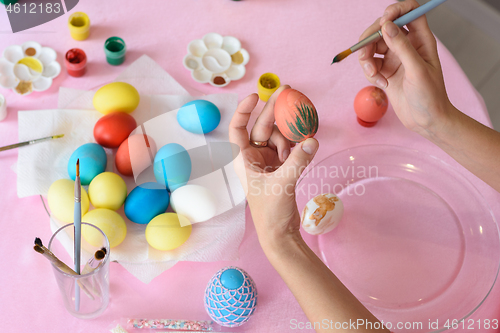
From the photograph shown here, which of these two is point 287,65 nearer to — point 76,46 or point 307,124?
point 307,124

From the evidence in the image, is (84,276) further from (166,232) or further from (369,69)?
(369,69)

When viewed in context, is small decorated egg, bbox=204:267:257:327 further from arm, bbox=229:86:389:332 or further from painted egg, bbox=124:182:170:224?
painted egg, bbox=124:182:170:224

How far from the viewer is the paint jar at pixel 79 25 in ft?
4.33

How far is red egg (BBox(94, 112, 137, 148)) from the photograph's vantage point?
1113mm

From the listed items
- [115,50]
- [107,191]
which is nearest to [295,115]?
[107,191]

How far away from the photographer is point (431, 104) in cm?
100

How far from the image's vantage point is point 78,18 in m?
1.36

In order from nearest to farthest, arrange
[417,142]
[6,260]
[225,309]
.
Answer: [225,309] → [6,260] → [417,142]

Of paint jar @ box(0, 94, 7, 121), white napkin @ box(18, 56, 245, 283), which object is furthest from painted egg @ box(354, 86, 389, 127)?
paint jar @ box(0, 94, 7, 121)

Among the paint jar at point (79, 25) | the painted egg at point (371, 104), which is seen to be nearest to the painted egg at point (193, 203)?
the painted egg at point (371, 104)

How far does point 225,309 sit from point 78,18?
1.03m

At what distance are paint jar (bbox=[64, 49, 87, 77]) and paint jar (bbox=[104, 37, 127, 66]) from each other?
0.23 feet

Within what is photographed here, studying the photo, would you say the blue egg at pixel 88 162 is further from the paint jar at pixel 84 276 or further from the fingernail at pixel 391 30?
the fingernail at pixel 391 30

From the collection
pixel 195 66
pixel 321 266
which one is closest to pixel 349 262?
pixel 321 266
